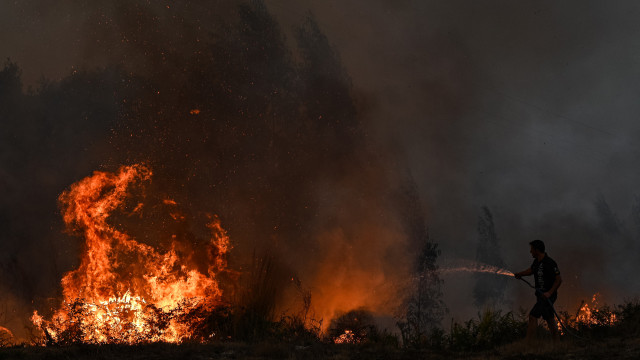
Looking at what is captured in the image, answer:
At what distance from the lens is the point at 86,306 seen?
12.1 meters

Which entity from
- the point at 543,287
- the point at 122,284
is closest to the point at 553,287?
the point at 543,287

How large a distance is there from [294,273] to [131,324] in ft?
56.5

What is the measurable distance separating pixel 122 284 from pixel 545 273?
13.1m

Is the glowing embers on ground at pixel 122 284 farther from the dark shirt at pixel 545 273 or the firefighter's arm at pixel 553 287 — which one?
the firefighter's arm at pixel 553 287

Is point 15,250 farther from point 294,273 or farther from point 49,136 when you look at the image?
point 294,273

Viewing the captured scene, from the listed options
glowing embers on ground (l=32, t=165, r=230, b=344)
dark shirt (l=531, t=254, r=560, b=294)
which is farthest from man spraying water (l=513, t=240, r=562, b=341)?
glowing embers on ground (l=32, t=165, r=230, b=344)

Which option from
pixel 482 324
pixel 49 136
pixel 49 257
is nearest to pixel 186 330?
pixel 482 324

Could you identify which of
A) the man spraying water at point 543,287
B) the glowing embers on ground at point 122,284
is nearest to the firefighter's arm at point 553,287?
the man spraying water at point 543,287

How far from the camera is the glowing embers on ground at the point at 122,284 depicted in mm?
11922

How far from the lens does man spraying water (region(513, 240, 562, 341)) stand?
925 centimetres

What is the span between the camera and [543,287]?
31.0 feet

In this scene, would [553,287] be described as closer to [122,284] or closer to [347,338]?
[347,338]

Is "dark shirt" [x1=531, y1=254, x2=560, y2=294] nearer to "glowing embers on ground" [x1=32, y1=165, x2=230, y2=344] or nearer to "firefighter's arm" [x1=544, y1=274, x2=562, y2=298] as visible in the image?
"firefighter's arm" [x1=544, y1=274, x2=562, y2=298]

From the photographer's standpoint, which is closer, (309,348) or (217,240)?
(309,348)
